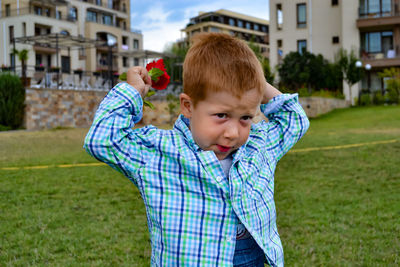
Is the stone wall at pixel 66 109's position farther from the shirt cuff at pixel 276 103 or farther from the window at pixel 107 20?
the window at pixel 107 20

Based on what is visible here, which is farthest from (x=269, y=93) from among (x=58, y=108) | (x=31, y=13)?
(x=31, y=13)

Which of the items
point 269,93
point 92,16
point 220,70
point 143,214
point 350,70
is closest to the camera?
point 220,70

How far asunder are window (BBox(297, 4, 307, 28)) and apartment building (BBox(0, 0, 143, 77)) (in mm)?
13242

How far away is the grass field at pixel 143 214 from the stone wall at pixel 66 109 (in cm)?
1028

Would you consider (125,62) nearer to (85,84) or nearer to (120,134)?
(85,84)

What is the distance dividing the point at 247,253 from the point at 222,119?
508 millimetres

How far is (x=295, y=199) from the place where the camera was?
5004 millimetres

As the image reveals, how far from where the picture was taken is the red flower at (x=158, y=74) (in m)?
1.77

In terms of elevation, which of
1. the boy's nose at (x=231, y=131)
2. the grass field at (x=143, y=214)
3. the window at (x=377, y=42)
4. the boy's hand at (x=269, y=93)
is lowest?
the grass field at (x=143, y=214)

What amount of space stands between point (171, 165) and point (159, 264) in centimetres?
36

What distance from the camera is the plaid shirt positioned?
1520mm

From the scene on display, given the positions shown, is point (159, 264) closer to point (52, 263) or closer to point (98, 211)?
point (52, 263)

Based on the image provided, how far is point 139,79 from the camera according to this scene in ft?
5.50

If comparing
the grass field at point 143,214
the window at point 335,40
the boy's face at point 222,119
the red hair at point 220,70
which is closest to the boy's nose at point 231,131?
the boy's face at point 222,119
